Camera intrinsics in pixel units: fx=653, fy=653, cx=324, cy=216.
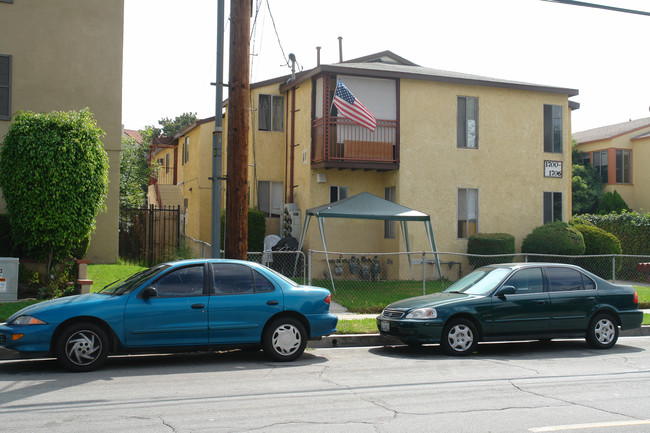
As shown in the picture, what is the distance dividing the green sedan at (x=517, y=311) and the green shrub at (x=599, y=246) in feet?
31.3

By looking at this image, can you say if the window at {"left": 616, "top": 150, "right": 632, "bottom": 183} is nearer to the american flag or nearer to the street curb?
the american flag

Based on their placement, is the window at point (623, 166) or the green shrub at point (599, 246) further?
the window at point (623, 166)

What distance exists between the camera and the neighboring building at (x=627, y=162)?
33812 mm

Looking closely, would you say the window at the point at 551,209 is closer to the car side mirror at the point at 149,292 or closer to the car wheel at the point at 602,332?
the car wheel at the point at 602,332

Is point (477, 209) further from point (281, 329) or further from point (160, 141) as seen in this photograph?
point (160, 141)

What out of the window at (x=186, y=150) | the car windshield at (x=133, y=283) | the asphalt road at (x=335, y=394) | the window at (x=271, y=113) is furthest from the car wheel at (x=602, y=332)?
the window at (x=186, y=150)

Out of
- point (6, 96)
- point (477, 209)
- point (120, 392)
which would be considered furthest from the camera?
point (477, 209)

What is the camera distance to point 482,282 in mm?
11055

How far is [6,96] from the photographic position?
16.6 metres

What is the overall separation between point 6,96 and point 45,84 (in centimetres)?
99

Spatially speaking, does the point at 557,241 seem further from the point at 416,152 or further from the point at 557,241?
the point at 416,152

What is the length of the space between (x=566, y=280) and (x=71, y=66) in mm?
13187

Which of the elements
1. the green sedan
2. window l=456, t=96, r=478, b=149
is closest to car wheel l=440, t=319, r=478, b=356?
the green sedan

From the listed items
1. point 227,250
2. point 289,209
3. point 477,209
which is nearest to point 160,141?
point 289,209
